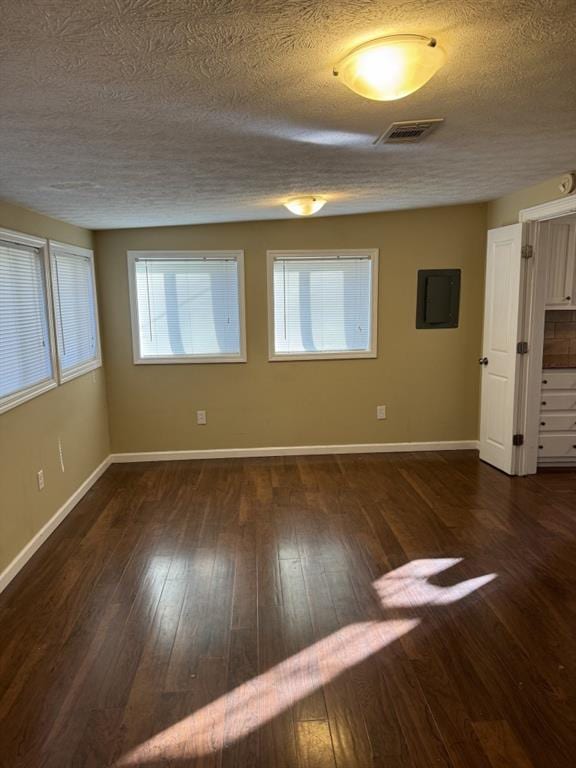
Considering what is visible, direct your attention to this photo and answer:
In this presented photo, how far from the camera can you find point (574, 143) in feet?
8.46

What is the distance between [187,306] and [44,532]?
233cm

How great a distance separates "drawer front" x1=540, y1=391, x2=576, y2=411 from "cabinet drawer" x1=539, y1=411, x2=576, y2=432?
0.15ft

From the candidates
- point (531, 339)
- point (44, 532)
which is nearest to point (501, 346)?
point (531, 339)

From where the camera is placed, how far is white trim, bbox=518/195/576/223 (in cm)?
347

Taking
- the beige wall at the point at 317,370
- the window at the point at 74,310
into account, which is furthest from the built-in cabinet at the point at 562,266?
the window at the point at 74,310

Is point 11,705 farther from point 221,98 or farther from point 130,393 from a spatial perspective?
point 130,393

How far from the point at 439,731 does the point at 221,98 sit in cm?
234

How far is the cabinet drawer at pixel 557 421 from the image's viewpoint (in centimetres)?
439

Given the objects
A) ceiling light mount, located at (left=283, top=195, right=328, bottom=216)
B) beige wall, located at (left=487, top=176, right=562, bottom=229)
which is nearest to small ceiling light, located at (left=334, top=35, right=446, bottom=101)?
ceiling light mount, located at (left=283, top=195, right=328, bottom=216)

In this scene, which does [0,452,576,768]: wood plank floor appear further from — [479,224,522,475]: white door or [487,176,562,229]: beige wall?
[487,176,562,229]: beige wall

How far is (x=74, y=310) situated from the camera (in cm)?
409

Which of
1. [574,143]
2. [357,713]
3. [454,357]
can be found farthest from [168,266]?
[357,713]

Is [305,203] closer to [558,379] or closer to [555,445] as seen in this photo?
[558,379]

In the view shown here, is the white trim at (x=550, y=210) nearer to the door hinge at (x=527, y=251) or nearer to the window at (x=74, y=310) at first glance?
the door hinge at (x=527, y=251)
